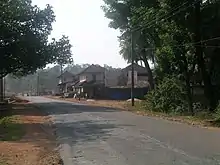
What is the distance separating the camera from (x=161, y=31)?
125 feet

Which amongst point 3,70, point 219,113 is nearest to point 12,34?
point 3,70

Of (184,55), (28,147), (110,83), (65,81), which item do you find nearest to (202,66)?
(184,55)

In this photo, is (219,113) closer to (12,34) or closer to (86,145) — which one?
(86,145)

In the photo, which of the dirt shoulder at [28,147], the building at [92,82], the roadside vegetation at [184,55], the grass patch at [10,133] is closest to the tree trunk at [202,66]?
the roadside vegetation at [184,55]

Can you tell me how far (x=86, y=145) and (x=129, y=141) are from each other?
1757 millimetres

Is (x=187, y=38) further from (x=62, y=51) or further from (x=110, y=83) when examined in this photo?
(x=110, y=83)

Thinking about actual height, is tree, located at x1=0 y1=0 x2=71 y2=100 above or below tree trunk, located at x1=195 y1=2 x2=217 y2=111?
above

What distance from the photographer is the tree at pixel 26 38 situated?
52.7 metres

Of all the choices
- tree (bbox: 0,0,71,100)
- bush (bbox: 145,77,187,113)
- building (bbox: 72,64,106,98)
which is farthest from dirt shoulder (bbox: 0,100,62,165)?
building (bbox: 72,64,106,98)

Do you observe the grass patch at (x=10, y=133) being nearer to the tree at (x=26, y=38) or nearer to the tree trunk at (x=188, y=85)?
the tree trunk at (x=188, y=85)

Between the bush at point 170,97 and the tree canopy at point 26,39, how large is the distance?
19.5 m

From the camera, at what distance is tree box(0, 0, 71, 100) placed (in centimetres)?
5271

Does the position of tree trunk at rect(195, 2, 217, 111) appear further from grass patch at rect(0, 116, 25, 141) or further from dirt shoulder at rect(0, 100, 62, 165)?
grass patch at rect(0, 116, 25, 141)

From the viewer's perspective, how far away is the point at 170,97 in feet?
133
